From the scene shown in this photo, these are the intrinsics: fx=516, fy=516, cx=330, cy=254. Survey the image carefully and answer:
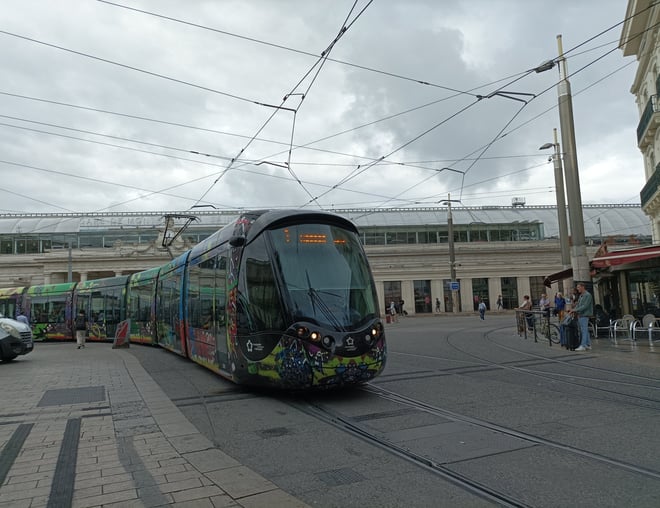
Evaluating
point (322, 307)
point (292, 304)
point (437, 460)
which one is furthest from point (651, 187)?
point (437, 460)

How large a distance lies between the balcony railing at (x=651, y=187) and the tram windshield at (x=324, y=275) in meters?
22.3

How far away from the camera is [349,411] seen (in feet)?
24.7

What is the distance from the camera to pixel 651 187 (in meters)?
27.1

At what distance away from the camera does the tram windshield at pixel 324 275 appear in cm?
794

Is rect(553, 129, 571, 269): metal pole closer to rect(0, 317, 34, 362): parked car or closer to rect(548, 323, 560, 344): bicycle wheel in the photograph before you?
rect(548, 323, 560, 344): bicycle wheel

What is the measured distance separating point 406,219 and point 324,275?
56.0m

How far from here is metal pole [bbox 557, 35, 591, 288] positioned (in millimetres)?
16703

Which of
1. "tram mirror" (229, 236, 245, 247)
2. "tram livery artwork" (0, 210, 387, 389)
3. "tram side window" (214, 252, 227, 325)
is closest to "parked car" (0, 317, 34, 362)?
"tram livery artwork" (0, 210, 387, 389)

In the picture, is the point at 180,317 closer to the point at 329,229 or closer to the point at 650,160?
the point at 329,229

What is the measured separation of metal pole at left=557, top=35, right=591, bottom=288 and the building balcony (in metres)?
10.8

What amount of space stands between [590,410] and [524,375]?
3.31 m

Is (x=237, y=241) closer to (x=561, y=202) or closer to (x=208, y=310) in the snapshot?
(x=208, y=310)

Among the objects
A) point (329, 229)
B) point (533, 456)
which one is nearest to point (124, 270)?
point (329, 229)

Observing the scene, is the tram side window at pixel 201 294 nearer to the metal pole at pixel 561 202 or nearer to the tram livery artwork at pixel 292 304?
the tram livery artwork at pixel 292 304
